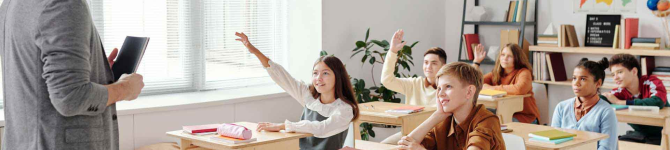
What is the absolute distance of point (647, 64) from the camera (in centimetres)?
561

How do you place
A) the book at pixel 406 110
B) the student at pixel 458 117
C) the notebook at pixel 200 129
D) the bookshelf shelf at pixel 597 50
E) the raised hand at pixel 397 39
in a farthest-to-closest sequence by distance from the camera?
the bookshelf shelf at pixel 597 50
the raised hand at pixel 397 39
the book at pixel 406 110
the notebook at pixel 200 129
the student at pixel 458 117

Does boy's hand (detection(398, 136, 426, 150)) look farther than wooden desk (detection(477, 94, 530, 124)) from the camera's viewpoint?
No

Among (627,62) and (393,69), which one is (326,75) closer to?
(393,69)

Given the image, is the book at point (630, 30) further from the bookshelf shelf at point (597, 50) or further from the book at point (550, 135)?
the book at point (550, 135)

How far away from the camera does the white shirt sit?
3361mm

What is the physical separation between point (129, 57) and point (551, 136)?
198cm

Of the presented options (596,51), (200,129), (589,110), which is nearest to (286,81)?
(200,129)

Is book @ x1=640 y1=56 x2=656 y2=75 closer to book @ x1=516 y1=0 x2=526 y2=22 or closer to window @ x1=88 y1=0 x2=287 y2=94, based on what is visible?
book @ x1=516 y1=0 x2=526 y2=22

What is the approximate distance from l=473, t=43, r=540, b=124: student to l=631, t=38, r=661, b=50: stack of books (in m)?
0.94

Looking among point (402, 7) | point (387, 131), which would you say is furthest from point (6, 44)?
point (402, 7)

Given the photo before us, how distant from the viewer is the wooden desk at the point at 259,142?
10.1 feet

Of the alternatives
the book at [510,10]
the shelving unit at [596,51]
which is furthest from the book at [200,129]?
the book at [510,10]

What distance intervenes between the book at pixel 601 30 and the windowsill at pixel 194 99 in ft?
9.08

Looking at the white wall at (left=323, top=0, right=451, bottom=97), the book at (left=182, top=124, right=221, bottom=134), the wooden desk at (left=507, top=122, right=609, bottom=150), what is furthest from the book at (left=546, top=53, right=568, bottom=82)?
the book at (left=182, top=124, right=221, bottom=134)
